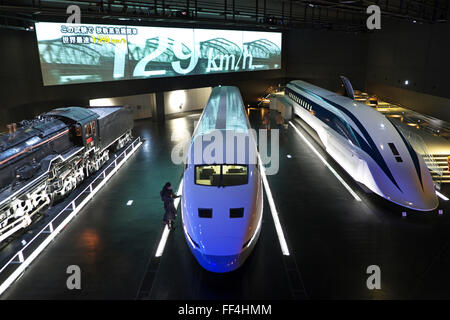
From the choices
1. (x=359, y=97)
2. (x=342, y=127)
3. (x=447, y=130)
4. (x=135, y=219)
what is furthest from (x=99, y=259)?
(x=359, y=97)

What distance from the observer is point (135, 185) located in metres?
12.0

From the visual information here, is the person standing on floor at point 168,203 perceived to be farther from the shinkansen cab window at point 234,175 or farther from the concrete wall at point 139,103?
Result: the concrete wall at point 139,103

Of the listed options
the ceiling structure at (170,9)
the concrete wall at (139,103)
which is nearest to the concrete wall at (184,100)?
the concrete wall at (139,103)

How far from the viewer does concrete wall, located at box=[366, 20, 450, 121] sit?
1734 centimetres

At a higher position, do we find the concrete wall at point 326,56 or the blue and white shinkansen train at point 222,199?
the concrete wall at point 326,56

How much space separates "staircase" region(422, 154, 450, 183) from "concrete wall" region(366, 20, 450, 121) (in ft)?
20.3

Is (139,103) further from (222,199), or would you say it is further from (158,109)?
(222,199)

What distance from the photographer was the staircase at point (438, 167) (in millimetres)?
11811

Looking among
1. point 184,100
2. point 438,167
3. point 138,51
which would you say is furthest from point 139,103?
point 438,167

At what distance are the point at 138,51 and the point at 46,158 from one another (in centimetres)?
1058

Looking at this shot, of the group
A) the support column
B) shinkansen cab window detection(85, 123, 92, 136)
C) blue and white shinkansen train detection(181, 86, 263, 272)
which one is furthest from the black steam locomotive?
the support column

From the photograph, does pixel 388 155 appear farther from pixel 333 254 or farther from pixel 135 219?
Answer: pixel 135 219

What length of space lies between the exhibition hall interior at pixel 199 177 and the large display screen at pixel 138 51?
78mm
